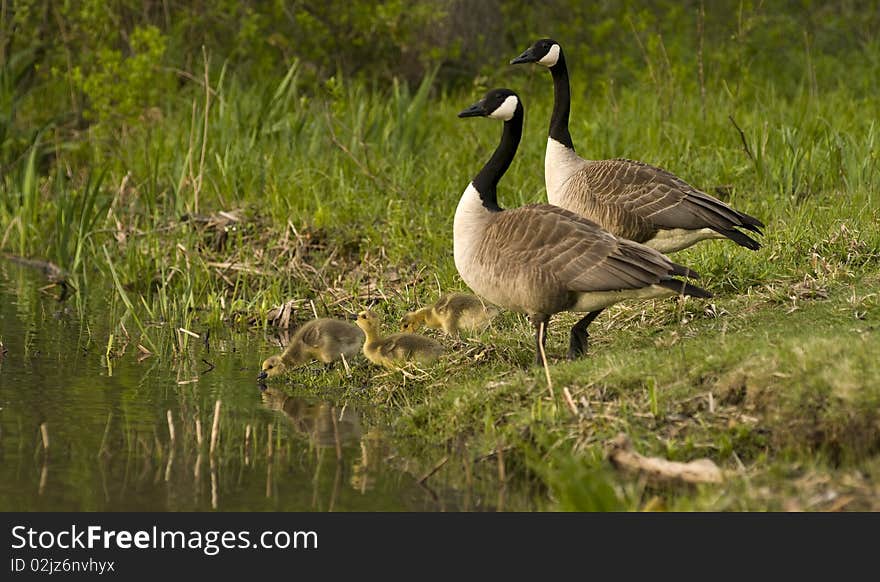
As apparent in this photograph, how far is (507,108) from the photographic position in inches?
348

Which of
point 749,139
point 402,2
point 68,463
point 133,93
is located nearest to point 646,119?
point 749,139

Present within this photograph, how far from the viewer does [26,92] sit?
16859 mm

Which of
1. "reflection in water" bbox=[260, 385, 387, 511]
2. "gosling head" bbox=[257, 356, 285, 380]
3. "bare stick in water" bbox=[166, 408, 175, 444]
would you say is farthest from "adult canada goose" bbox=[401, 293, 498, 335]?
"bare stick in water" bbox=[166, 408, 175, 444]

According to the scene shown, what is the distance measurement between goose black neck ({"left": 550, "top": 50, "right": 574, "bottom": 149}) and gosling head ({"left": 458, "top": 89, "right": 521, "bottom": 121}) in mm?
1556

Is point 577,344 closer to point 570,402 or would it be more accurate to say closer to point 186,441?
point 570,402

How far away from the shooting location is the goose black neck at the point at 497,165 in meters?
8.48

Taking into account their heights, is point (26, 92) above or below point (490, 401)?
below

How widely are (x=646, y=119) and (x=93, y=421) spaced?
788 cm

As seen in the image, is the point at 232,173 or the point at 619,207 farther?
the point at 232,173

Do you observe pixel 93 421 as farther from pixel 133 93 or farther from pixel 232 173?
pixel 133 93

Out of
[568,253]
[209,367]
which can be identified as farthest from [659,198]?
[209,367]

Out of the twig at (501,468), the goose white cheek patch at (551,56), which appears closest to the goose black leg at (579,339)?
the twig at (501,468)

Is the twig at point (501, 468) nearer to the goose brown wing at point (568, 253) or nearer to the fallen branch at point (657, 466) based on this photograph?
the fallen branch at point (657, 466)

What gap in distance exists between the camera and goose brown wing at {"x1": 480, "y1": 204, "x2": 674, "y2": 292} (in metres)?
7.49
